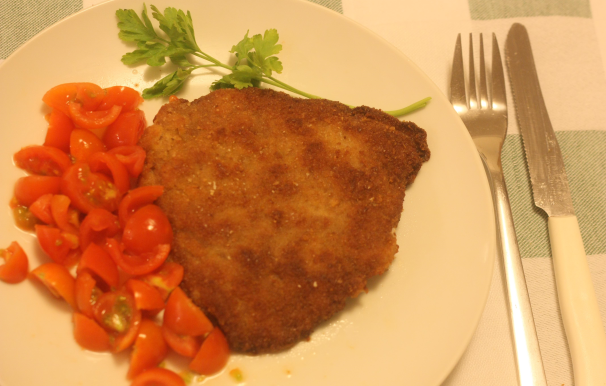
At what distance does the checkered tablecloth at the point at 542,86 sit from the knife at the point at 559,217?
0.32 feet

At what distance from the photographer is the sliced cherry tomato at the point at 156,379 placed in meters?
2.03

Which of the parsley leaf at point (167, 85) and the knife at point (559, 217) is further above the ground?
the parsley leaf at point (167, 85)

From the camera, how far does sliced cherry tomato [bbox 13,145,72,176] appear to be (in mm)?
2354

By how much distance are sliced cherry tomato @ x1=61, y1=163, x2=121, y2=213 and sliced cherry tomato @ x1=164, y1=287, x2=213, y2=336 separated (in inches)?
26.3

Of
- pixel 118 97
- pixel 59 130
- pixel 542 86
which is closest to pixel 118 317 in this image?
pixel 59 130

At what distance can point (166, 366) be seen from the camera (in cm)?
217

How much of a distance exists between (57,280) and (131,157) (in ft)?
2.49

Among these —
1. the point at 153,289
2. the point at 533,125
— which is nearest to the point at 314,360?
the point at 153,289

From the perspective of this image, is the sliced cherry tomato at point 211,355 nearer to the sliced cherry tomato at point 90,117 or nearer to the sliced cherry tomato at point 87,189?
the sliced cherry tomato at point 87,189

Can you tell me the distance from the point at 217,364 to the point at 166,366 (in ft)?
0.93

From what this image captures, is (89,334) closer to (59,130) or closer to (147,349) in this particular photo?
(147,349)

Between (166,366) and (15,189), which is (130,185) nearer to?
(15,189)

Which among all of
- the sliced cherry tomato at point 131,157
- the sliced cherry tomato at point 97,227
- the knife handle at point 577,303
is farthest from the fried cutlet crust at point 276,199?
the knife handle at point 577,303

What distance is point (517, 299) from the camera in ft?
8.39
